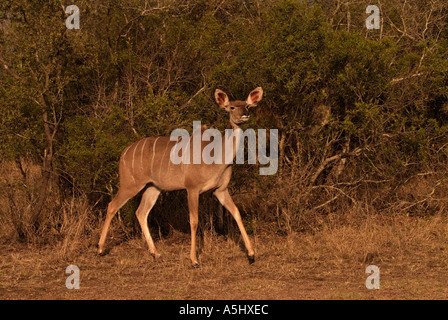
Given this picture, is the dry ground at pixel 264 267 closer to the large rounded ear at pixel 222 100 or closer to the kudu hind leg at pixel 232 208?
the kudu hind leg at pixel 232 208

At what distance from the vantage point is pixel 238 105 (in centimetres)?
622

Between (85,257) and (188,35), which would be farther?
(188,35)

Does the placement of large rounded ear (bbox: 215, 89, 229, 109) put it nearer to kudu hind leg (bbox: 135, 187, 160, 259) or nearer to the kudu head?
the kudu head

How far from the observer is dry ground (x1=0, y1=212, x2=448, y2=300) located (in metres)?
5.06

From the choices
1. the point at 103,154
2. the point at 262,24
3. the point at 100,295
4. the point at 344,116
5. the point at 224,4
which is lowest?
the point at 100,295

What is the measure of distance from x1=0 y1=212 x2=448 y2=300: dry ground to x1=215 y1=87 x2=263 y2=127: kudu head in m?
1.52

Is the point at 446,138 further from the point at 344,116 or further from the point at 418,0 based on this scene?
the point at 418,0

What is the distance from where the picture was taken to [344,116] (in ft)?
25.3

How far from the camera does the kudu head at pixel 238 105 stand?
611 cm

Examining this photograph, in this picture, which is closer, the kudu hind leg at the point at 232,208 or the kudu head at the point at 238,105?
the kudu head at the point at 238,105

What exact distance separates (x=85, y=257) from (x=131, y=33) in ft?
11.0

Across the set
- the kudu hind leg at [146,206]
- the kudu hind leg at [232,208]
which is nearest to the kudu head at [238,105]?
the kudu hind leg at [232,208]

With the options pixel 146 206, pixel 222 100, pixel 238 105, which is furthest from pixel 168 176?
pixel 238 105
